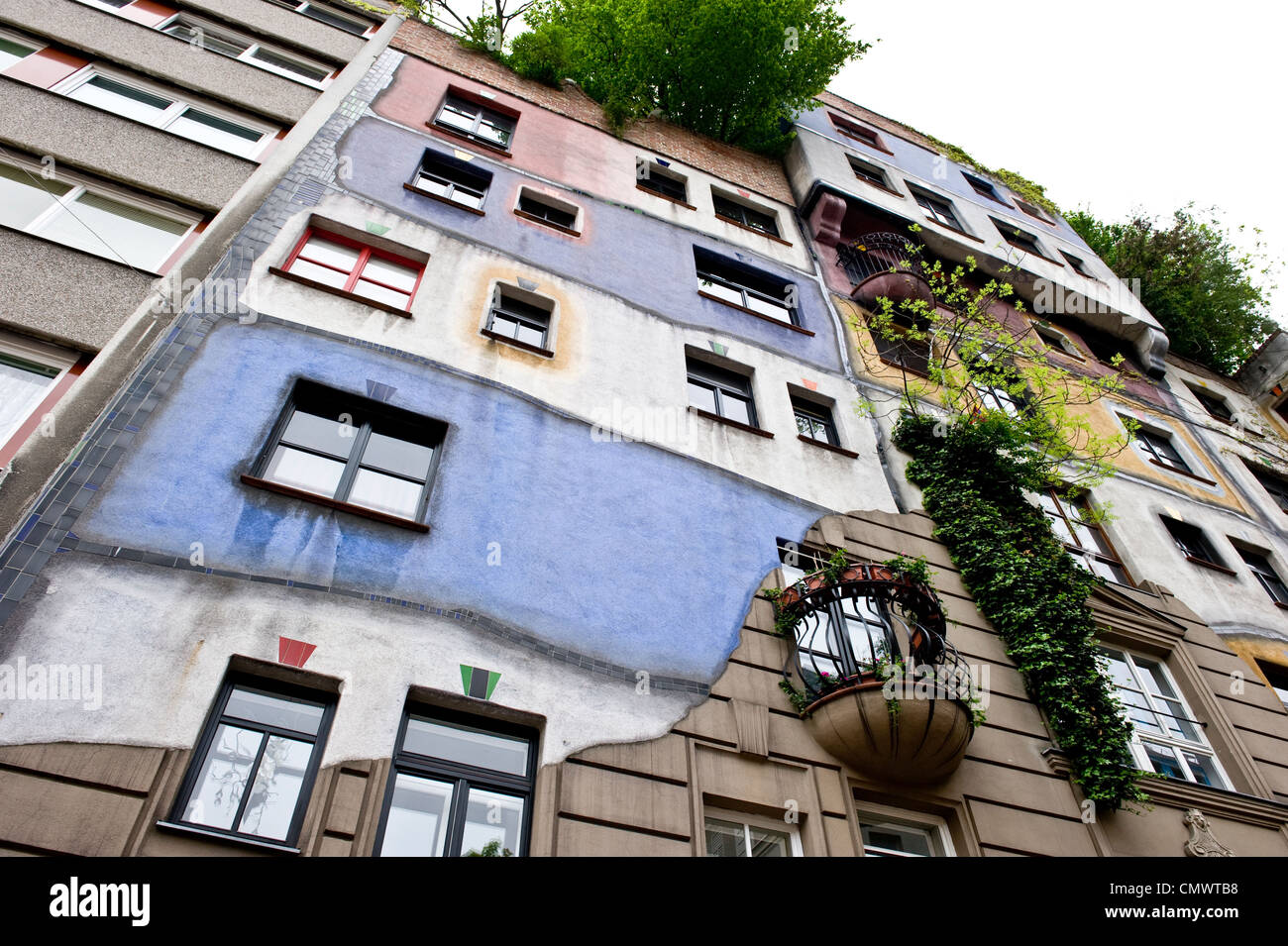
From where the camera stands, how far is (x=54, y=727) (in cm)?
598

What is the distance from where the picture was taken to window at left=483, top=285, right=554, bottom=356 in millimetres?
12438

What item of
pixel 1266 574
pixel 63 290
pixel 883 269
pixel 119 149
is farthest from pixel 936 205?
pixel 63 290

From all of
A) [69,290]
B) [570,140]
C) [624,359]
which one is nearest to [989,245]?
[570,140]

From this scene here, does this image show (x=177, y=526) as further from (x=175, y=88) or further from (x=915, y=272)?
(x=915, y=272)

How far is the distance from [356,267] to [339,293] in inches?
59.4

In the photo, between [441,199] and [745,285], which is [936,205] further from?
[441,199]

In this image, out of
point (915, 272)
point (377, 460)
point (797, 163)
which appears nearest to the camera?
point (377, 460)

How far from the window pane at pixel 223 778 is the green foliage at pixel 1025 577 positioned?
869 cm

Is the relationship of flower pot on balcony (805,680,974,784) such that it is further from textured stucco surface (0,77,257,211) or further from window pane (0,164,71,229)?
window pane (0,164,71,229)

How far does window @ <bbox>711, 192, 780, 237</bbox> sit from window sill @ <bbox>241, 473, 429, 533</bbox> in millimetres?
13475

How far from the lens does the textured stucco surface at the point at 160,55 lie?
45.6 ft

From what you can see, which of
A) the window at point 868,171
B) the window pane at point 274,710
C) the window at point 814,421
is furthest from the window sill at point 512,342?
the window at point 868,171

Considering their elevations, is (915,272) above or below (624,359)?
above

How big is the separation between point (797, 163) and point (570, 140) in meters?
6.75
